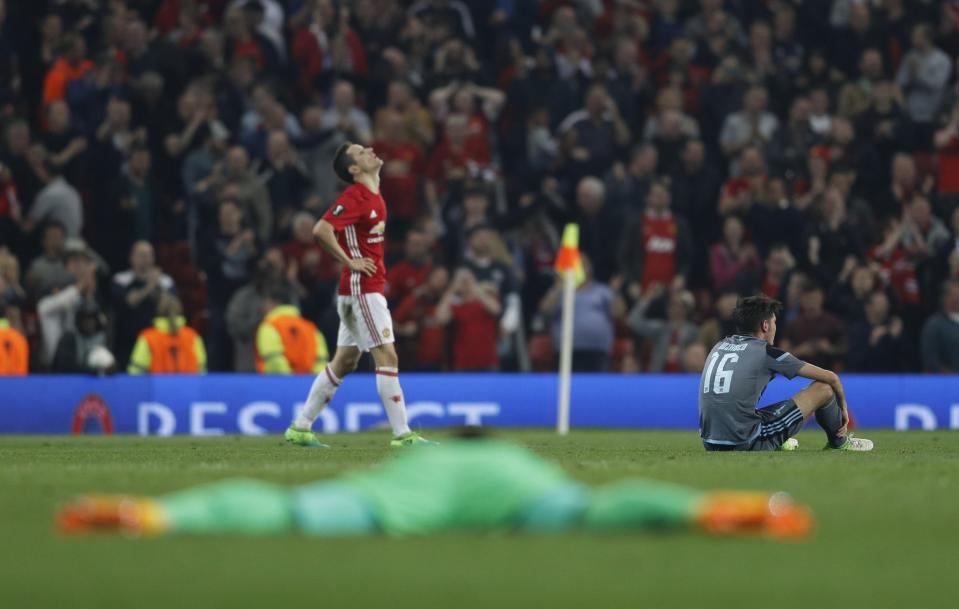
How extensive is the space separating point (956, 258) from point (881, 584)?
17.5 meters

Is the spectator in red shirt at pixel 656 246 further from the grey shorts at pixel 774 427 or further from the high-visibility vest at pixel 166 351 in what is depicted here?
the grey shorts at pixel 774 427

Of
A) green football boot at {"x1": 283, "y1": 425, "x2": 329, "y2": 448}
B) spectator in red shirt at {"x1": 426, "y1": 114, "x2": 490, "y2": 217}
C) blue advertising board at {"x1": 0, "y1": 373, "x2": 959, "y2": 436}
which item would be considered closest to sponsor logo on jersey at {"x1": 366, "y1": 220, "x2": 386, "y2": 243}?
green football boot at {"x1": 283, "y1": 425, "x2": 329, "y2": 448}

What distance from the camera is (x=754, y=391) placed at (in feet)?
45.7

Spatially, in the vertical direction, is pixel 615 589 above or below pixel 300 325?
below

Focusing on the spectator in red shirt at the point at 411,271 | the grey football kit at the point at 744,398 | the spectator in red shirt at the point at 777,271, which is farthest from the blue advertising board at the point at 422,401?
the grey football kit at the point at 744,398

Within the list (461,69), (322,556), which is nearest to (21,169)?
(461,69)

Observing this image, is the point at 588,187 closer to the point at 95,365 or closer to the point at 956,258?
the point at 956,258

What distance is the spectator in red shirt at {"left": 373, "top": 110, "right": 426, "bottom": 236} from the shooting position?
76.3ft

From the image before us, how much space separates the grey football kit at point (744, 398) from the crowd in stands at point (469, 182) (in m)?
7.95

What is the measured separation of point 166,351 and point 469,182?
183 inches

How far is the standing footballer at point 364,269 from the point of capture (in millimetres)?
Result: 15016

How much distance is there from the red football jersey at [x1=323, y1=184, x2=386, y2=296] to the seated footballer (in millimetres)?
2989

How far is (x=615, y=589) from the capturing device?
6.07 m

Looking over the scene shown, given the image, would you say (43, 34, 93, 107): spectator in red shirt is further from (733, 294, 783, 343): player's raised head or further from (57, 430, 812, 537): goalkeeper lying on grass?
(57, 430, 812, 537): goalkeeper lying on grass
